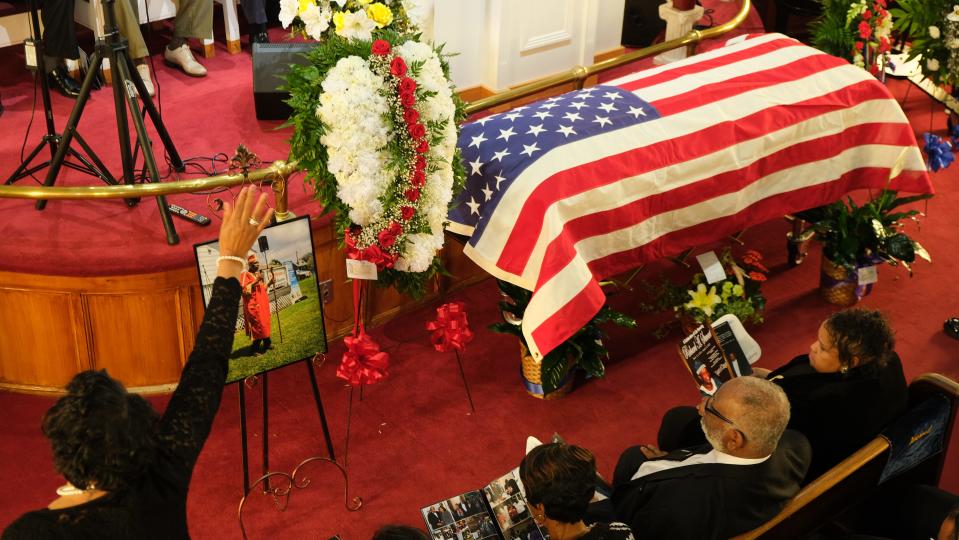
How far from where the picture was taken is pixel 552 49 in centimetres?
720

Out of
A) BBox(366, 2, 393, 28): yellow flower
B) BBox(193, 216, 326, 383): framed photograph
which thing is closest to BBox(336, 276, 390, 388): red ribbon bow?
BBox(193, 216, 326, 383): framed photograph

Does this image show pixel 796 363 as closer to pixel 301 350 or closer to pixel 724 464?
pixel 724 464

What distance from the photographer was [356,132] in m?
3.78

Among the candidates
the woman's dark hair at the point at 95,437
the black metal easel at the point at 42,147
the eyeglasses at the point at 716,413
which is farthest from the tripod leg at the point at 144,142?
the eyeglasses at the point at 716,413

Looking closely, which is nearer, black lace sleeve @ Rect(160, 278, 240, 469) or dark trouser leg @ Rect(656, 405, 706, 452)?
black lace sleeve @ Rect(160, 278, 240, 469)

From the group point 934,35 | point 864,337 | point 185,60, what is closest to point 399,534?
point 864,337

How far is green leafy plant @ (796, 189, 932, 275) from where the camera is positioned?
5535 millimetres

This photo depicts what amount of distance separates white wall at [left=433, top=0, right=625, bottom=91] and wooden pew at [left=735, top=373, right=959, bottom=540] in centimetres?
362

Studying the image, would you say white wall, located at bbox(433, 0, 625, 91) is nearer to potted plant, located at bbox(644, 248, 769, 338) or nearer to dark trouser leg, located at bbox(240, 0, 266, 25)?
dark trouser leg, located at bbox(240, 0, 266, 25)

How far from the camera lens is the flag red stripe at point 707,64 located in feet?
17.3

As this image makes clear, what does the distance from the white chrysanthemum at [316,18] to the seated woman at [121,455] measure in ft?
5.30

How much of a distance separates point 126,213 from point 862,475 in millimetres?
3474

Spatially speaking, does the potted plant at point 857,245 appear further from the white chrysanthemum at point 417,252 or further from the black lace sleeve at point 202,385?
the black lace sleeve at point 202,385

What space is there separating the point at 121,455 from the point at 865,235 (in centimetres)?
440
